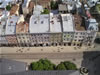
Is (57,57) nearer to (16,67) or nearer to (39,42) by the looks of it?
(39,42)

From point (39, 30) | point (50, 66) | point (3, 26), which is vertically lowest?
point (50, 66)

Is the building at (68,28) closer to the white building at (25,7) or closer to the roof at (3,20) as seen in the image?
the white building at (25,7)

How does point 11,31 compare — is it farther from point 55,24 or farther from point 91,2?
point 91,2

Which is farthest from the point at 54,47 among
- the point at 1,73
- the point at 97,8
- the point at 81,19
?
the point at 97,8

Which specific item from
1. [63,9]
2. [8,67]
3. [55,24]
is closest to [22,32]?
[55,24]

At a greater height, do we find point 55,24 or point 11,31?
point 55,24

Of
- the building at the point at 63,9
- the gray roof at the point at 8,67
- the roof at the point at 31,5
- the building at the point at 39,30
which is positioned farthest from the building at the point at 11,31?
the building at the point at 63,9

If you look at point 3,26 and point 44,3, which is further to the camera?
point 44,3

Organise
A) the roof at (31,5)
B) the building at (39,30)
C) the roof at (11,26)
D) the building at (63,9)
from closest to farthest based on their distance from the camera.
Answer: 1. the building at (39,30)
2. the roof at (11,26)
3. the building at (63,9)
4. the roof at (31,5)
